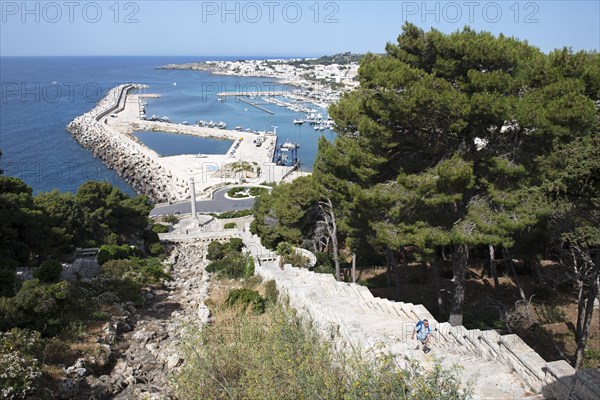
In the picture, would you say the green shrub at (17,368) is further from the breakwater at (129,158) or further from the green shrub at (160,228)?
the breakwater at (129,158)

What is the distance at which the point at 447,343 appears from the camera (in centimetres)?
885

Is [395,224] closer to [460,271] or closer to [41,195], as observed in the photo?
[460,271]

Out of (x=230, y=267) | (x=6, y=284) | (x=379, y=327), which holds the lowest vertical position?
(x=230, y=267)

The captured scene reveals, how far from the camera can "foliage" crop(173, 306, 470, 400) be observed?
582 centimetres

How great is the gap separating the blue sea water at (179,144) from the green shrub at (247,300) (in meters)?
53.9

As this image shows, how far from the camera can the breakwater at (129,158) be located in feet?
157

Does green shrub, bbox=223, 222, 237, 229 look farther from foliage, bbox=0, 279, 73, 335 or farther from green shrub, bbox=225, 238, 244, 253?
foliage, bbox=0, 279, 73, 335

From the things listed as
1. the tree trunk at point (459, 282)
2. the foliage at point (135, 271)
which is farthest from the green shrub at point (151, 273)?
the tree trunk at point (459, 282)


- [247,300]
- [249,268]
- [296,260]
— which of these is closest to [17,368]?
[247,300]

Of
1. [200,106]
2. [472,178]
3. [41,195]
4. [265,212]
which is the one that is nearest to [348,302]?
[472,178]

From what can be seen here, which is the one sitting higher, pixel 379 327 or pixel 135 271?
pixel 379 327

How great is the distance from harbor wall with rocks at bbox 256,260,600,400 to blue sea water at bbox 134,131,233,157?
184ft

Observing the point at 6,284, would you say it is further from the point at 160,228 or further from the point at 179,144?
the point at 179,144

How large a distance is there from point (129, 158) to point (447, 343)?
183 ft
